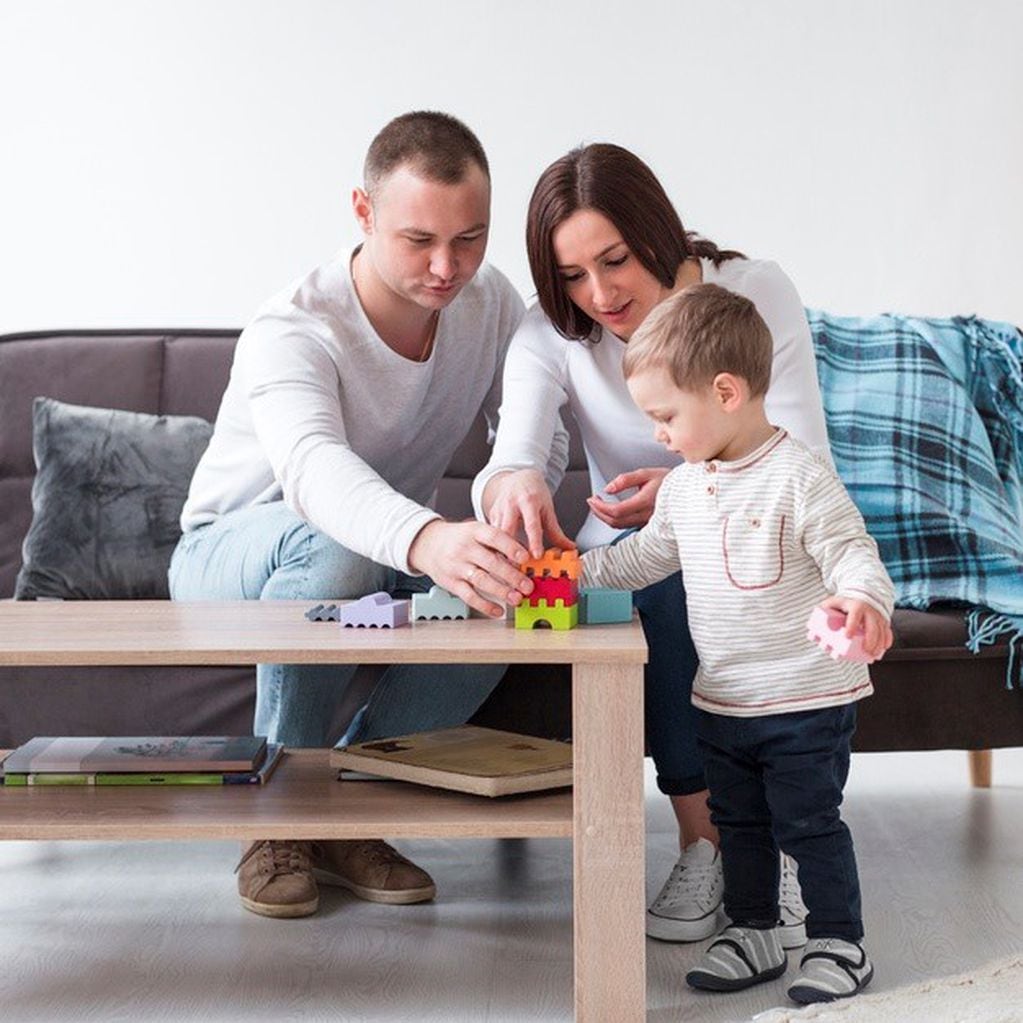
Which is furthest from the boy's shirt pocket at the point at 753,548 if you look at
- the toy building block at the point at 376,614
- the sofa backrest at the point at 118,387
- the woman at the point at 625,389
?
the sofa backrest at the point at 118,387

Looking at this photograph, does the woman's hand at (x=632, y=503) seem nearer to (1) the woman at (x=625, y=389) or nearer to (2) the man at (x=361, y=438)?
(1) the woman at (x=625, y=389)

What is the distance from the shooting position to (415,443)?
86.0 inches

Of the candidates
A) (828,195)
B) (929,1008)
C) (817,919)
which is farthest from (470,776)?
(828,195)

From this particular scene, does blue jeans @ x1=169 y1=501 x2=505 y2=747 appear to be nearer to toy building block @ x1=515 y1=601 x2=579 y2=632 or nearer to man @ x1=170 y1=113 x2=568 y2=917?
man @ x1=170 y1=113 x2=568 y2=917

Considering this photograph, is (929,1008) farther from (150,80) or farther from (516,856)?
(150,80)

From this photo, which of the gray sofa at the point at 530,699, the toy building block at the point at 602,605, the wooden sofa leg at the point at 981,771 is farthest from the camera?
the wooden sofa leg at the point at 981,771

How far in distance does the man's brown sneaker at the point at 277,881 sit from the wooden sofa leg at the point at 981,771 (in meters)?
1.29

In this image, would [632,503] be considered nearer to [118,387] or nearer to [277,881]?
[277,881]

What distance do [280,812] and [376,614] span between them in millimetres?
214

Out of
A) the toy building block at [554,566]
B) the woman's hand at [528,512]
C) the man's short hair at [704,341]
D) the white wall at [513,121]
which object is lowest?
the toy building block at [554,566]

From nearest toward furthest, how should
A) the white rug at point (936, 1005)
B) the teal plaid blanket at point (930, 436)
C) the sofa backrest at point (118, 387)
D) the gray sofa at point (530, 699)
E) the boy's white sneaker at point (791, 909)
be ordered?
1. the white rug at point (936, 1005)
2. the boy's white sneaker at point (791, 909)
3. the gray sofa at point (530, 699)
4. the teal plaid blanket at point (930, 436)
5. the sofa backrest at point (118, 387)

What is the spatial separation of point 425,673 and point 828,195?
5.30ft

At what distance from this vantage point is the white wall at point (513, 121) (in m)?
3.18

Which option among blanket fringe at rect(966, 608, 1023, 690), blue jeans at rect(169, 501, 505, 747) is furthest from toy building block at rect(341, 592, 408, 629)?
blanket fringe at rect(966, 608, 1023, 690)
